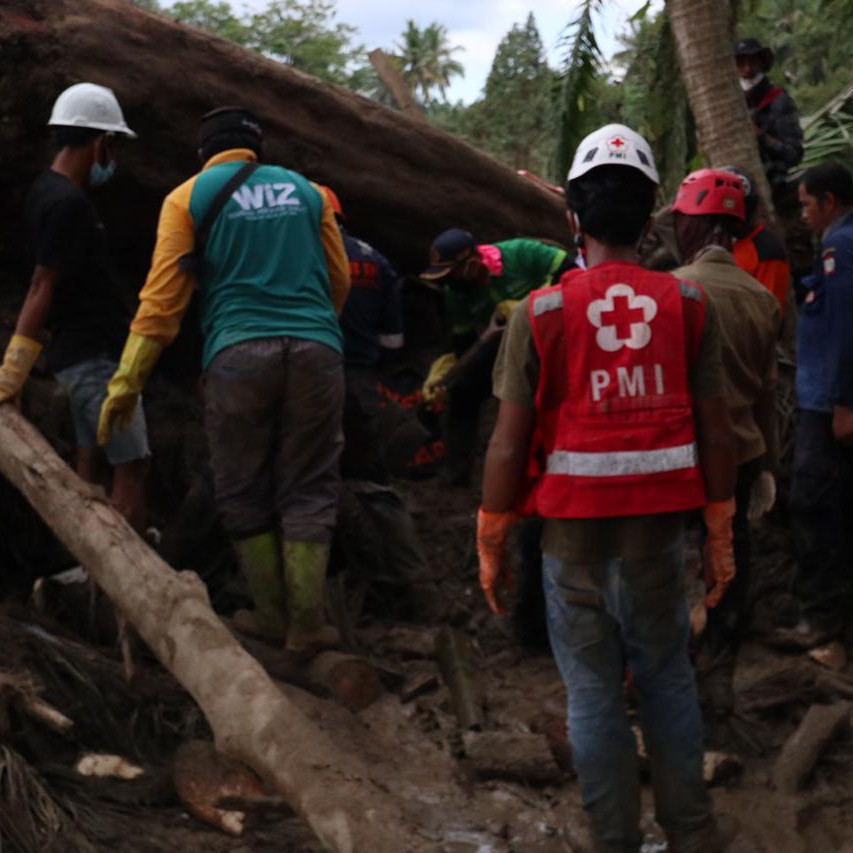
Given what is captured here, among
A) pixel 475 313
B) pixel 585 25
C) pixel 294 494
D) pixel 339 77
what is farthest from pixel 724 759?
pixel 339 77

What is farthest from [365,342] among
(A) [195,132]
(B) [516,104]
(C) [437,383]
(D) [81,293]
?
(B) [516,104]

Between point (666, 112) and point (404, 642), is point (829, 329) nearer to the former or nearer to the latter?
point (404, 642)

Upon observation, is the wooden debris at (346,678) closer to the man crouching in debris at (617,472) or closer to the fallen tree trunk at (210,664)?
the fallen tree trunk at (210,664)

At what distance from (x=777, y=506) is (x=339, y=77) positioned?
103 ft

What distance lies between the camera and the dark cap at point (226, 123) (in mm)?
5203

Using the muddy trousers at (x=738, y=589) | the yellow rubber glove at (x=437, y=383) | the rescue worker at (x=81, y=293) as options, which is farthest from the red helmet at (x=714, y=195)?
the yellow rubber glove at (x=437, y=383)

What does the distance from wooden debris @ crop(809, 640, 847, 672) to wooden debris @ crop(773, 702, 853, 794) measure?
516 mm

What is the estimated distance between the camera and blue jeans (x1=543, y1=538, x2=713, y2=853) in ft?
11.6

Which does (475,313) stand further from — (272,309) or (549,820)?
(549,820)

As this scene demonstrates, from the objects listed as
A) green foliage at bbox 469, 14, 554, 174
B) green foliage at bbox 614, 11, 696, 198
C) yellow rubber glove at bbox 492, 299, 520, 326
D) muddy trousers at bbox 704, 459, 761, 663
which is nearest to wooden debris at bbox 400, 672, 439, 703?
muddy trousers at bbox 704, 459, 761, 663

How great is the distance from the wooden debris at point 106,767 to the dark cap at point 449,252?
3757 mm

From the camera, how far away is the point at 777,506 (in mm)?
6707

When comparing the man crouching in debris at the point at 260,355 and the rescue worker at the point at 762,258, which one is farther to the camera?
the rescue worker at the point at 762,258

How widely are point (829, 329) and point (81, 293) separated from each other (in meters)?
3.27
